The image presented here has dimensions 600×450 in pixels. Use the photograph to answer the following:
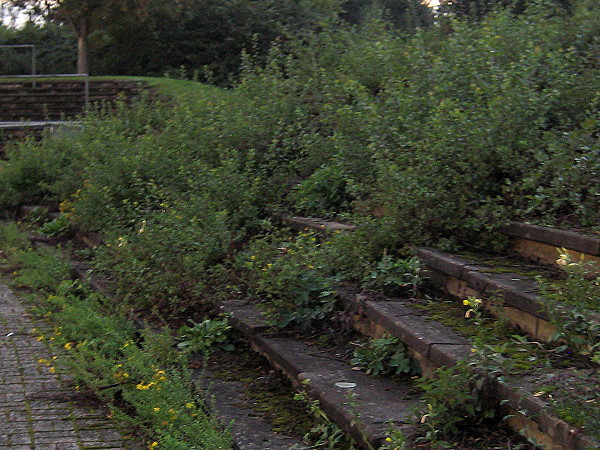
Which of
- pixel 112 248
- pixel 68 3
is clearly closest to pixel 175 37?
pixel 68 3

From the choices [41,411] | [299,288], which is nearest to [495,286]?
[299,288]

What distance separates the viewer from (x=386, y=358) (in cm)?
425

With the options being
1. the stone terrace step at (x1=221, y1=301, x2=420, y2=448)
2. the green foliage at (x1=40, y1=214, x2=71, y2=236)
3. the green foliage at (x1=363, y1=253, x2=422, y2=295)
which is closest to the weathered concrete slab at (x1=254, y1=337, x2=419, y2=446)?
the stone terrace step at (x1=221, y1=301, x2=420, y2=448)

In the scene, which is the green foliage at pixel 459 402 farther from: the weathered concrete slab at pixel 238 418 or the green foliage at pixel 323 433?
the weathered concrete slab at pixel 238 418

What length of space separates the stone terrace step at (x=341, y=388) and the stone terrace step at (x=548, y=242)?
119cm

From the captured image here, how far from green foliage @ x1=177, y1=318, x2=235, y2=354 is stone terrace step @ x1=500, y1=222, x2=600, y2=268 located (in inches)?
77.7

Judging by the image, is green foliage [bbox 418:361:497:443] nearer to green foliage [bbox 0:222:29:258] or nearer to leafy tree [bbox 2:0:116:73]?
green foliage [bbox 0:222:29:258]

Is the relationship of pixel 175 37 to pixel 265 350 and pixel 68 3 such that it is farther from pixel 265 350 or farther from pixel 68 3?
pixel 265 350

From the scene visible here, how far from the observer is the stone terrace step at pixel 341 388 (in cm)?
349

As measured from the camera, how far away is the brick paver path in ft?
14.1

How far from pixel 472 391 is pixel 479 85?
11.0ft

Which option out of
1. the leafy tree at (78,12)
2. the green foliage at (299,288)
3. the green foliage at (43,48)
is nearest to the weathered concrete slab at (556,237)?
the green foliage at (299,288)

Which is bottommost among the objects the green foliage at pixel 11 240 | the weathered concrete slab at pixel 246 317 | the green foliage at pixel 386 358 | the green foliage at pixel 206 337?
the green foliage at pixel 11 240

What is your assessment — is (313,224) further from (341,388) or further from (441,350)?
(441,350)
